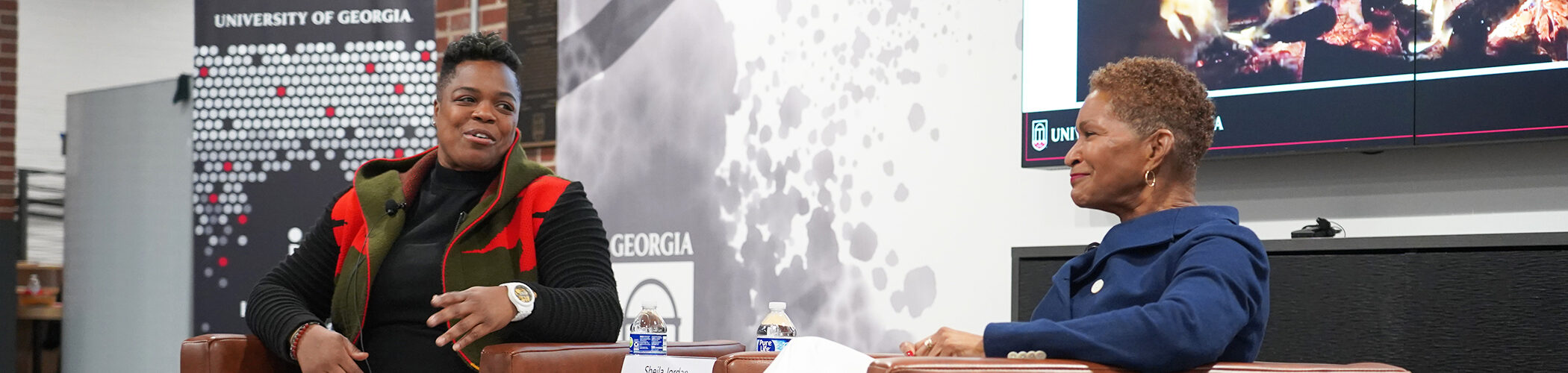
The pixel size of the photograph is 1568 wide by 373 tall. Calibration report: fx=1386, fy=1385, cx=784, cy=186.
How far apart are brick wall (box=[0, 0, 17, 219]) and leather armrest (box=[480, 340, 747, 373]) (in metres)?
6.00

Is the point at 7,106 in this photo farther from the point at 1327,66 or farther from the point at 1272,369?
the point at 1272,369

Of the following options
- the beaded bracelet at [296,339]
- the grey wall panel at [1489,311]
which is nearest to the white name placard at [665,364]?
the beaded bracelet at [296,339]

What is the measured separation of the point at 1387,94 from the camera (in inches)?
116

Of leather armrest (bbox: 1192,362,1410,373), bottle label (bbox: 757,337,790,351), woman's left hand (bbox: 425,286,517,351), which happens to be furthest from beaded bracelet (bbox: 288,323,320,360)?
leather armrest (bbox: 1192,362,1410,373)

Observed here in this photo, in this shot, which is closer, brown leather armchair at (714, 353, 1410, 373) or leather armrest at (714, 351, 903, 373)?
brown leather armchair at (714, 353, 1410, 373)

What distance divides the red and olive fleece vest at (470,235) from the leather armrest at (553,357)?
16 centimetres

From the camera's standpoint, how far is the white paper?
1.60 m

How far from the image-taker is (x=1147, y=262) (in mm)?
1836

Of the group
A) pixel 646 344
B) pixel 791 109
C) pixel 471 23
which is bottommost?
pixel 646 344

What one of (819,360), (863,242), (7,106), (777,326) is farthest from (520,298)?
(7,106)

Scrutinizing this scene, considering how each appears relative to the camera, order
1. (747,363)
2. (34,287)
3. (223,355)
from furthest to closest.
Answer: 1. (34,287)
2. (223,355)
3. (747,363)

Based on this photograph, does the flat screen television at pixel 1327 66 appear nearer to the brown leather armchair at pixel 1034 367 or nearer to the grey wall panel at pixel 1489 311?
the grey wall panel at pixel 1489 311

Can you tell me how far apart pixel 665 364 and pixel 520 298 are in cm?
27

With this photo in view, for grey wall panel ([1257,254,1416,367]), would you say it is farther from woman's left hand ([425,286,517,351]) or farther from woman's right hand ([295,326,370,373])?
woman's right hand ([295,326,370,373])
